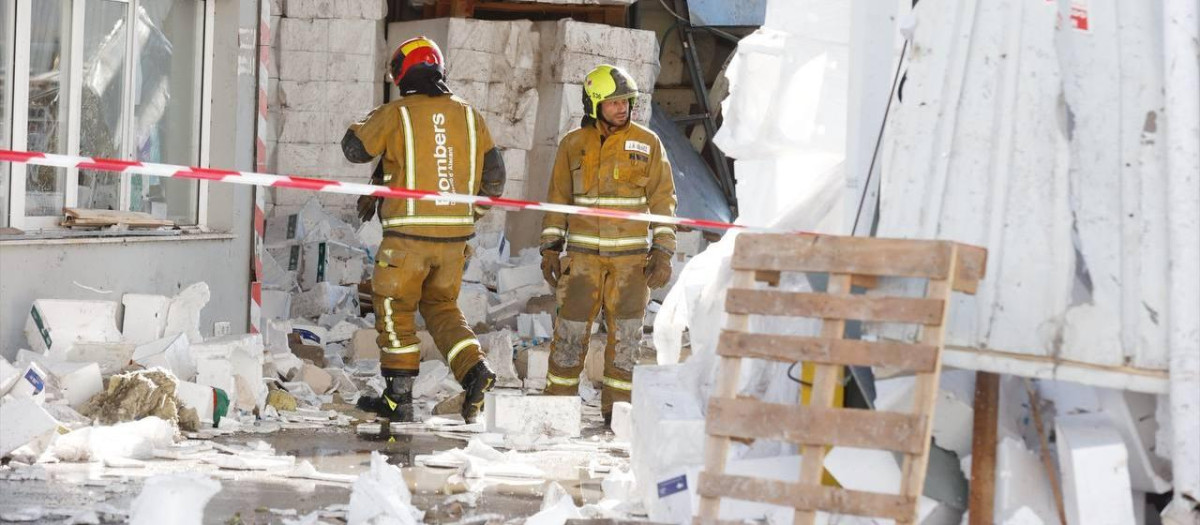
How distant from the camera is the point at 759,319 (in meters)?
5.74

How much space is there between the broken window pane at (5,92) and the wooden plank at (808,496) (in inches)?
152

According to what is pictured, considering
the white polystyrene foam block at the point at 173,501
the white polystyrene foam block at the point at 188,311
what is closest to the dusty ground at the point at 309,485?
the white polystyrene foam block at the point at 173,501

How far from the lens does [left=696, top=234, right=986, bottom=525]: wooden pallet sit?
425 centimetres

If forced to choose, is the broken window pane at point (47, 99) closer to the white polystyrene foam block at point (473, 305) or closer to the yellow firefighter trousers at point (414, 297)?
the yellow firefighter trousers at point (414, 297)

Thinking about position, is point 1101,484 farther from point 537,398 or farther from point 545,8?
point 545,8

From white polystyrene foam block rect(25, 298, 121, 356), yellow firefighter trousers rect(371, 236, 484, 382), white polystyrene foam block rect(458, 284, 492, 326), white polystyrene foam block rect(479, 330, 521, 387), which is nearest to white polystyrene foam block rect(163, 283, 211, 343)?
white polystyrene foam block rect(25, 298, 121, 356)

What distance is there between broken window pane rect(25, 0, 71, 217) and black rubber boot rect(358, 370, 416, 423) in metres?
1.83

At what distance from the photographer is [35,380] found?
20.5 feet

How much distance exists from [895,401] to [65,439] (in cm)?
326

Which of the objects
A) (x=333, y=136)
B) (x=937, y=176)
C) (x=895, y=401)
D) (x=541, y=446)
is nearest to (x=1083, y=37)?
(x=937, y=176)

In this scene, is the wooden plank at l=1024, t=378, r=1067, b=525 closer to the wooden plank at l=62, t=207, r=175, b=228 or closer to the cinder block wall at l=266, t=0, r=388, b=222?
the wooden plank at l=62, t=207, r=175, b=228

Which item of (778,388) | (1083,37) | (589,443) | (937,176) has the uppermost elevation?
(1083,37)

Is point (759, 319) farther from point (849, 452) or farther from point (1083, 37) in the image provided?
point (1083, 37)

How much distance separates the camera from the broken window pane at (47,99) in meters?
7.03
